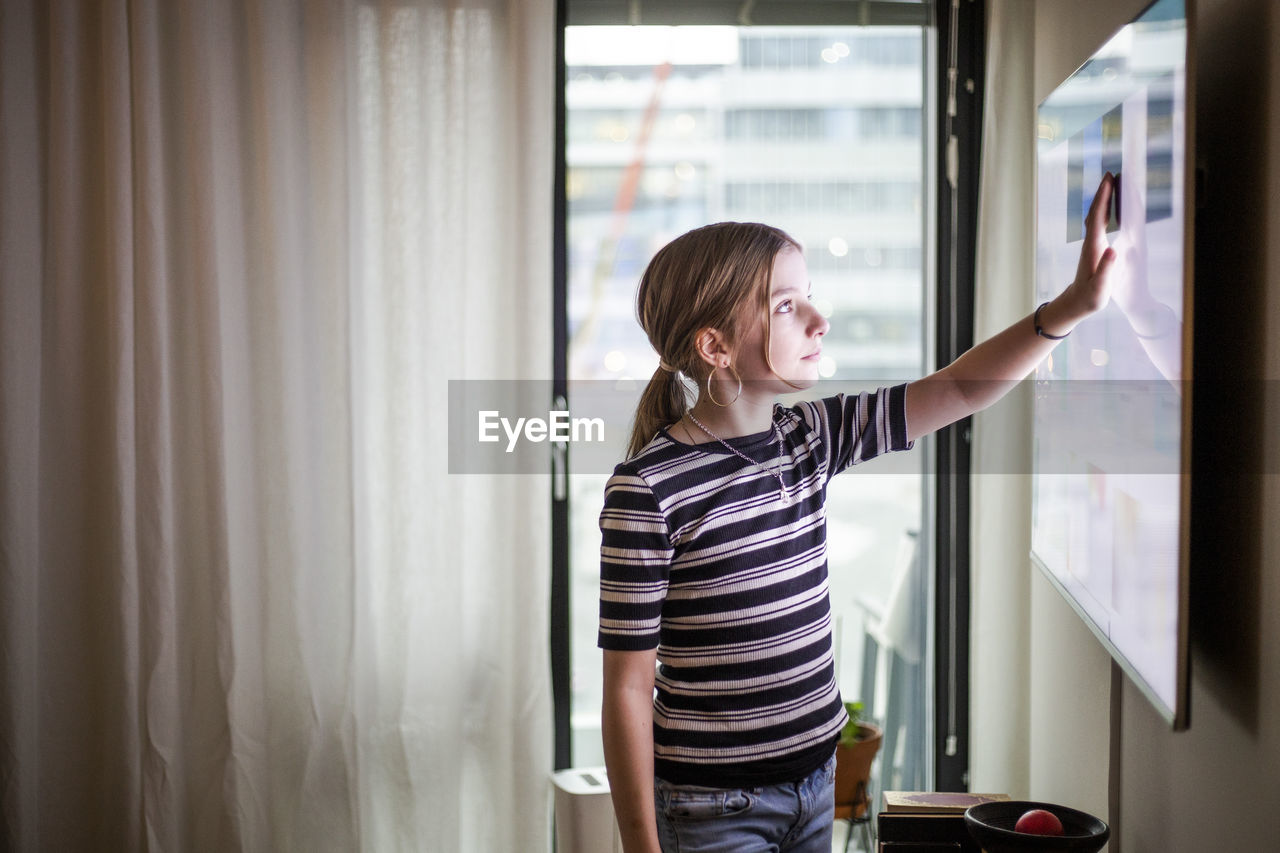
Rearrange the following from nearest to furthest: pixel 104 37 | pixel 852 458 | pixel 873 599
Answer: pixel 852 458
pixel 104 37
pixel 873 599

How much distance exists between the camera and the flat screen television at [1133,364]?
1.13 metres

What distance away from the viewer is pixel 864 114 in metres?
2.48

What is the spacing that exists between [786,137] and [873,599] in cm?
111

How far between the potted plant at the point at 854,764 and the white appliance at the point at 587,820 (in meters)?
0.51

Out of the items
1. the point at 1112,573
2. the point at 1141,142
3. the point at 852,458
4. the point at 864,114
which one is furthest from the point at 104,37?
the point at 1112,573

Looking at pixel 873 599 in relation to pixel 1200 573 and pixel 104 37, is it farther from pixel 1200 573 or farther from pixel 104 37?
pixel 104 37

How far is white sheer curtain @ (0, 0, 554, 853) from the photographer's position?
232 centimetres

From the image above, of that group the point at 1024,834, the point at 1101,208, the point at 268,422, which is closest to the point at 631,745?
the point at 1024,834

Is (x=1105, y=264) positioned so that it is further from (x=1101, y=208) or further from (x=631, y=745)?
(x=631, y=745)

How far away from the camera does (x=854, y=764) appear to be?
2381 mm

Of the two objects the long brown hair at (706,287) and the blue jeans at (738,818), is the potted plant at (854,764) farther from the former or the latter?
the long brown hair at (706,287)

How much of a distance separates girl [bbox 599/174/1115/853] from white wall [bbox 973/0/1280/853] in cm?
15

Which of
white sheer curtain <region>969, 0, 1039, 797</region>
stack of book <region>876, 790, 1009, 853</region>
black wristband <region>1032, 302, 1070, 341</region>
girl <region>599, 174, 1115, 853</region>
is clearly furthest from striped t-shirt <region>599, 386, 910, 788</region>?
white sheer curtain <region>969, 0, 1039, 797</region>

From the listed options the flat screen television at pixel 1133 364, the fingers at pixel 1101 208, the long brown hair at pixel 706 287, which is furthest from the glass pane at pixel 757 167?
the fingers at pixel 1101 208
